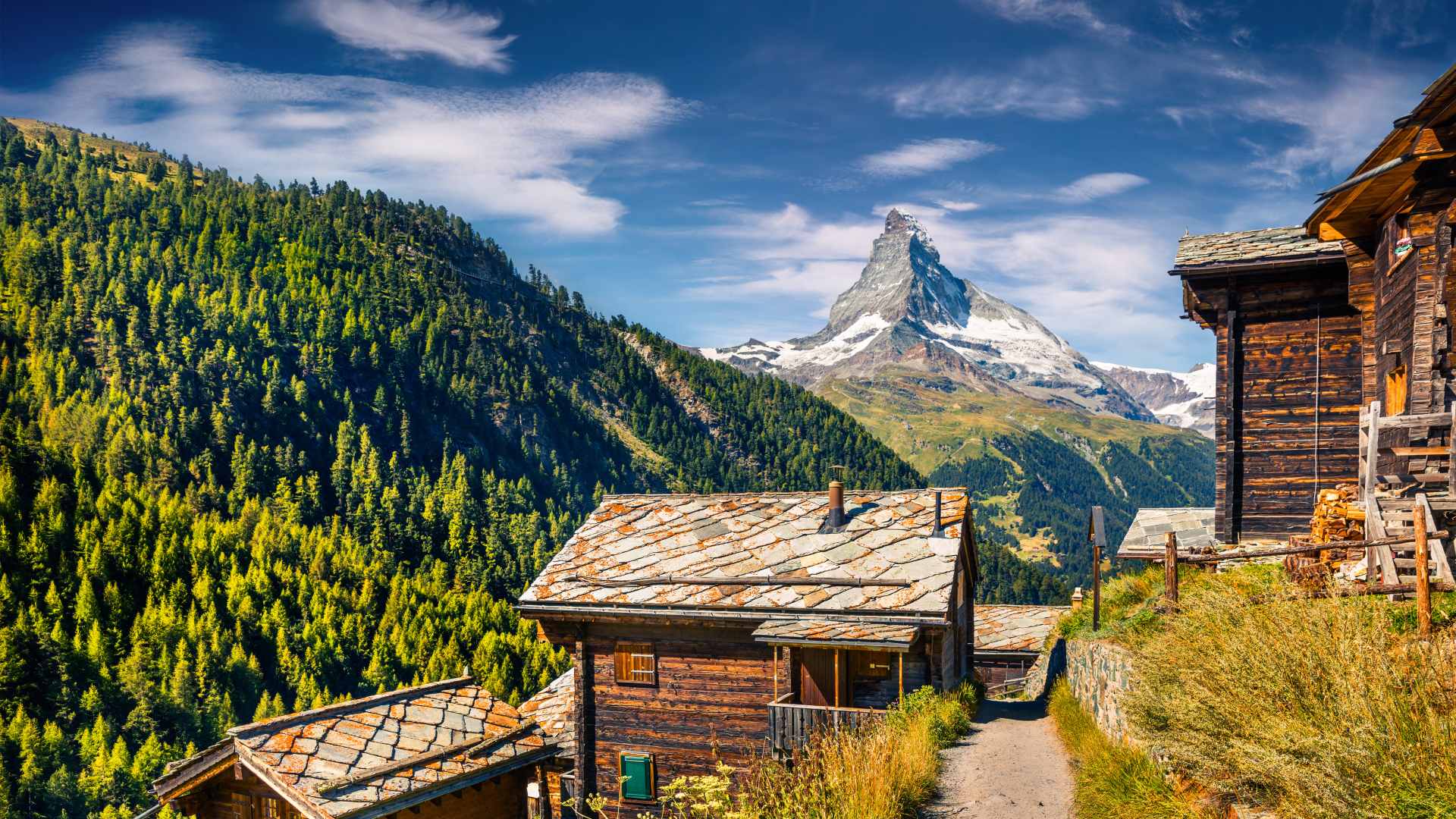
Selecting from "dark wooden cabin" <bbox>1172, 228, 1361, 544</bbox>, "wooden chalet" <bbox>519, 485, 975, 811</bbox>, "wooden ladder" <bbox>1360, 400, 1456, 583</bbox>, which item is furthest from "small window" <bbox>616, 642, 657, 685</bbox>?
"wooden ladder" <bbox>1360, 400, 1456, 583</bbox>

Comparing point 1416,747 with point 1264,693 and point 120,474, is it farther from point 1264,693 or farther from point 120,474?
point 120,474

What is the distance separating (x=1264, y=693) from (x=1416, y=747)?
1485 millimetres

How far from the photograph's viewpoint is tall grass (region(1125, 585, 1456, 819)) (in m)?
5.95

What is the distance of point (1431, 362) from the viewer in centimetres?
1427

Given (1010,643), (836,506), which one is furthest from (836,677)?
(1010,643)

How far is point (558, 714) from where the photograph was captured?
2755 centimetres

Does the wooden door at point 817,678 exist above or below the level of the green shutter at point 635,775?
above

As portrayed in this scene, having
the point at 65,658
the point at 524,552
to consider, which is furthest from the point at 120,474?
the point at 524,552

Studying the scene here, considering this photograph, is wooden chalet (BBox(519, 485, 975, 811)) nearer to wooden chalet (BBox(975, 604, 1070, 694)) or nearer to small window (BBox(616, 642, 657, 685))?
small window (BBox(616, 642, 657, 685))

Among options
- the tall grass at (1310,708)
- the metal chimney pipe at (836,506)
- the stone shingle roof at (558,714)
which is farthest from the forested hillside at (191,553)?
the tall grass at (1310,708)

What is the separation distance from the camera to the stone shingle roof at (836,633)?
1822 cm

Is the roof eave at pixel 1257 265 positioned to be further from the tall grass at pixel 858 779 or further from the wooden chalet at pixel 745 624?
the tall grass at pixel 858 779

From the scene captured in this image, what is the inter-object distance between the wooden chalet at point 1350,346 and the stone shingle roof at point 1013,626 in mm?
18081

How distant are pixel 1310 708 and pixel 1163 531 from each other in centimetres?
2078
